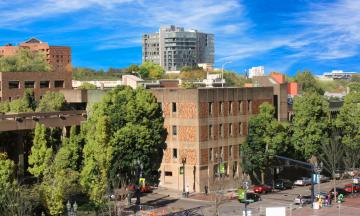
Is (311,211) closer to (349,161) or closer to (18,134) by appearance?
(349,161)

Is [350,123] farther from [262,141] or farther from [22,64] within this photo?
[22,64]

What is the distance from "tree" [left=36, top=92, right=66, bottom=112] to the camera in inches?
3881

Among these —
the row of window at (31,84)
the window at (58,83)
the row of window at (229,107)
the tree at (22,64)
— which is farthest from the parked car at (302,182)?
the tree at (22,64)

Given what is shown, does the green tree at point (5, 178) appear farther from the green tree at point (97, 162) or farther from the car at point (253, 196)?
the car at point (253, 196)

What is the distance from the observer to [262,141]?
3243 inches

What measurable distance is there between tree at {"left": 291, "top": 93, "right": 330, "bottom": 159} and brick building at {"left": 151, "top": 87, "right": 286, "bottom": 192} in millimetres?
7563

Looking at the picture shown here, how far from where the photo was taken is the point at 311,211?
68250 millimetres

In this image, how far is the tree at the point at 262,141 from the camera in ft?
268

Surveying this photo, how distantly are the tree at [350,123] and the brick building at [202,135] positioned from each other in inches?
561

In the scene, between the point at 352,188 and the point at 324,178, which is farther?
the point at 324,178

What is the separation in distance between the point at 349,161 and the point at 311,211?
738 inches

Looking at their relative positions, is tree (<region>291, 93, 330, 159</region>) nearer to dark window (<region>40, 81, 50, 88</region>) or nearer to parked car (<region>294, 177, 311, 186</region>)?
parked car (<region>294, 177, 311, 186</region>)

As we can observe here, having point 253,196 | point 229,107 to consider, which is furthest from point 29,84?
point 253,196

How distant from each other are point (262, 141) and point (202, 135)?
8114 mm
